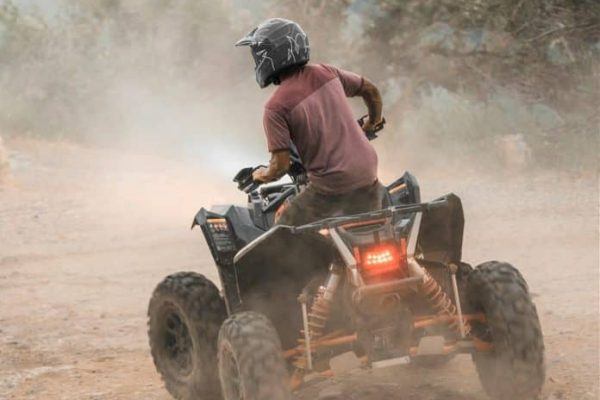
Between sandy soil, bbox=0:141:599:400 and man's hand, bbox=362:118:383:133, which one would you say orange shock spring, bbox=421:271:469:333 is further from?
man's hand, bbox=362:118:383:133

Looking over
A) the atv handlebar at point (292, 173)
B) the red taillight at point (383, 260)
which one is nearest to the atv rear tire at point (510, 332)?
the red taillight at point (383, 260)

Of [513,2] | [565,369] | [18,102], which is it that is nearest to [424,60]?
[513,2]

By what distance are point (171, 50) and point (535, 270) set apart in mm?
16908

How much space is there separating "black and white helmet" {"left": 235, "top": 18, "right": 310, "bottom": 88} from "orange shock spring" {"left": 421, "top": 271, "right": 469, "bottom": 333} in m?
1.23

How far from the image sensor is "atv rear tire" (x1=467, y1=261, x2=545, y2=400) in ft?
15.8

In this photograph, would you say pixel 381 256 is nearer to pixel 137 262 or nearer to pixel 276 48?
pixel 276 48

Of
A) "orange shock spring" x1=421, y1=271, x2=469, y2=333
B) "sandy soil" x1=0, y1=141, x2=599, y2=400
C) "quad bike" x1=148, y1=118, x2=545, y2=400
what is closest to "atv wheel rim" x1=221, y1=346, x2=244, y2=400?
"quad bike" x1=148, y1=118, x2=545, y2=400

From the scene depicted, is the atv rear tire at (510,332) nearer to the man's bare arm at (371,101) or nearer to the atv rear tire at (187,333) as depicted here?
the man's bare arm at (371,101)

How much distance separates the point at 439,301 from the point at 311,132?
102 cm

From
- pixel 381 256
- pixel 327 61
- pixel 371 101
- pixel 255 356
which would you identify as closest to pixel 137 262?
pixel 371 101

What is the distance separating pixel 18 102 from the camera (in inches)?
919

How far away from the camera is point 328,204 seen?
4895 millimetres

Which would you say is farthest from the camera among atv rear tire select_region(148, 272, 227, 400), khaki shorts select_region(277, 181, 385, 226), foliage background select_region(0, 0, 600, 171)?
foliage background select_region(0, 0, 600, 171)

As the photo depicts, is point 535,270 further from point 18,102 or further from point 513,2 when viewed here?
point 18,102
